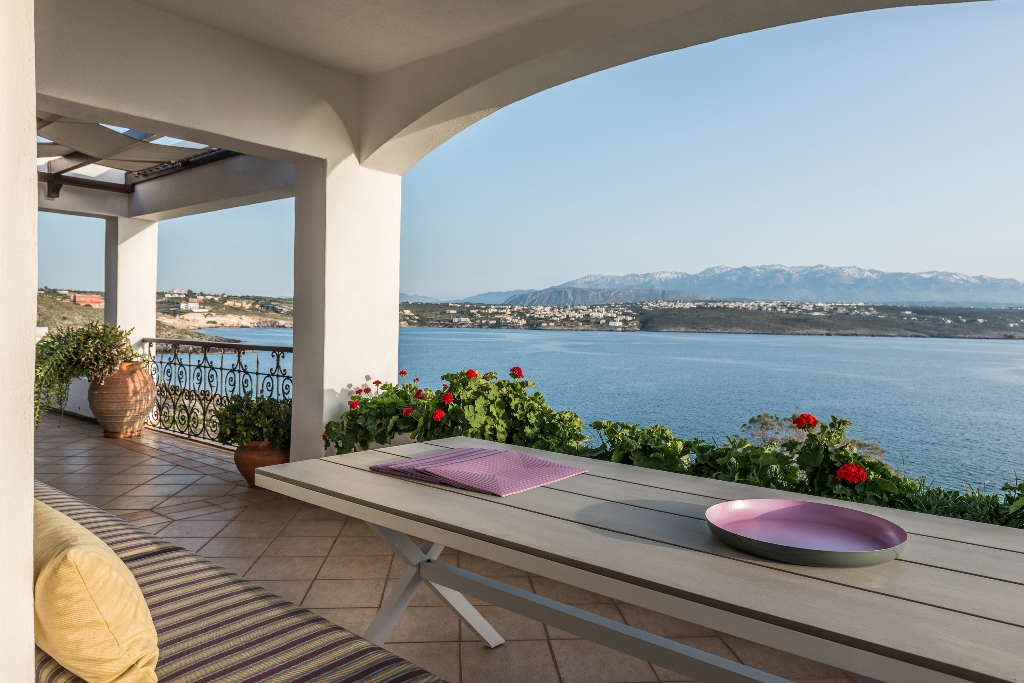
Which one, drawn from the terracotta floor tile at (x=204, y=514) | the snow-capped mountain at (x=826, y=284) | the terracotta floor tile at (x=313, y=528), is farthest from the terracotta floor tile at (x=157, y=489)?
the snow-capped mountain at (x=826, y=284)

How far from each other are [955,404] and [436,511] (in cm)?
2395

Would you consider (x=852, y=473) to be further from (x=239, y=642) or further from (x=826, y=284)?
(x=826, y=284)

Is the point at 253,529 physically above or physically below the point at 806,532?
below

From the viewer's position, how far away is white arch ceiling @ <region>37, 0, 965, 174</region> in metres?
2.84

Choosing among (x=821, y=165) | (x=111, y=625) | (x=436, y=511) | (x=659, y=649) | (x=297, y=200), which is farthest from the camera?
(x=821, y=165)

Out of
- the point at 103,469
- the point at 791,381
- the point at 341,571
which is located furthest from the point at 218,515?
the point at 791,381

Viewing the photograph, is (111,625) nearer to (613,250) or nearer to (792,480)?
(792,480)

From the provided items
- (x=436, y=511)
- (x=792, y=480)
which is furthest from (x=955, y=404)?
(x=436, y=511)

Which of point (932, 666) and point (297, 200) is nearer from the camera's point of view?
point (932, 666)

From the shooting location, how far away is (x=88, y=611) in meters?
0.97

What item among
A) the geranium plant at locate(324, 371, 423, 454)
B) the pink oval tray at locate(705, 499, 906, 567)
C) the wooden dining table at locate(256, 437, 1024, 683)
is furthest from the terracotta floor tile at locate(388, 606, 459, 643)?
the pink oval tray at locate(705, 499, 906, 567)

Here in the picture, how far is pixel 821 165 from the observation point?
3161 cm

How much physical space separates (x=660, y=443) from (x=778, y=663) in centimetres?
90

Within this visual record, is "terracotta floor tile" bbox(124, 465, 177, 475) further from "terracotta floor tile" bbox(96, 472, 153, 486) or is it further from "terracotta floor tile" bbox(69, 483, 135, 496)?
"terracotta floor tile" bbox(69, 483, 135, 496)
